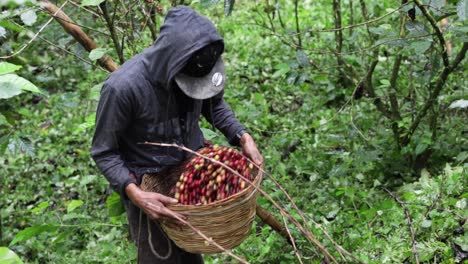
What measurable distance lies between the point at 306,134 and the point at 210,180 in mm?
2712

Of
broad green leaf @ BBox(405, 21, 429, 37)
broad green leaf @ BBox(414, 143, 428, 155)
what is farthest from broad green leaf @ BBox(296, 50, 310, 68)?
broad green leaf @ BBox(414, 143, 428, 155)

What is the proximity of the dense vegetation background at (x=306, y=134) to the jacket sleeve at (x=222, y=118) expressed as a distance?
1.43ft

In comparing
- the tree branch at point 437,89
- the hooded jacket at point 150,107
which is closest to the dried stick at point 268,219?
the hooded jacket at point 150,107

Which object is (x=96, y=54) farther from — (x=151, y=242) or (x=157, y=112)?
(x=151, y=242)

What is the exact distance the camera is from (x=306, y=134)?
5.31 meters

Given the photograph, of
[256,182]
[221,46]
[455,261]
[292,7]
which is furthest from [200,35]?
[292,7]

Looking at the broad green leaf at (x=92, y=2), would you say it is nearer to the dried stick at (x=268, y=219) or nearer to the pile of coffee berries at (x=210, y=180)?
the pile of coffee berries at (x=210, y=180)

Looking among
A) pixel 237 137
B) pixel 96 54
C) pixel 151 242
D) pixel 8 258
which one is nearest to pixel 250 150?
pixel 237 137

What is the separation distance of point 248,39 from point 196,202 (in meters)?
4.61

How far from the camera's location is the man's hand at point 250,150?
2.91 meters

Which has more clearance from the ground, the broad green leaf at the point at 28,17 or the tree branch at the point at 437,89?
the broad green leaf at the point at 28,17

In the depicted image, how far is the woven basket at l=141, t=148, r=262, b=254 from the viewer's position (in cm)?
242

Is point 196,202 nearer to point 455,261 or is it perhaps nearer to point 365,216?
point 455,261

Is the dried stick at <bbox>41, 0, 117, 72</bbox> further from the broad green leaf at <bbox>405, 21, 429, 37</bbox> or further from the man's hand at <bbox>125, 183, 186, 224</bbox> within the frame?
the broad green leaf at <bbox>405, 21, 429, 37</bbox>
